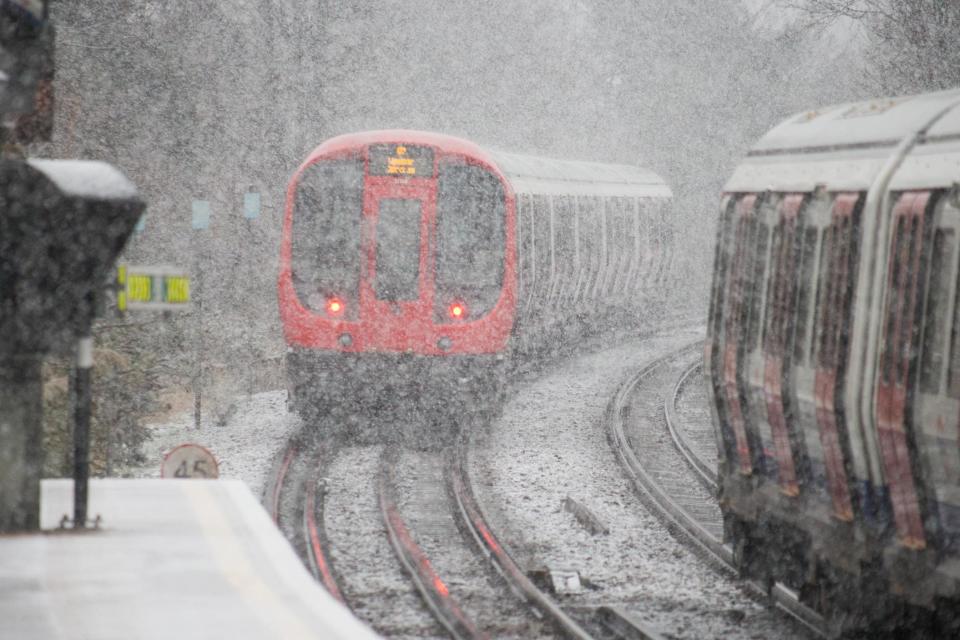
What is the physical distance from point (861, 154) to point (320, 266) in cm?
914

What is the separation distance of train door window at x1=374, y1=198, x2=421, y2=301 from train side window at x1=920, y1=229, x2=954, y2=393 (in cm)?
981

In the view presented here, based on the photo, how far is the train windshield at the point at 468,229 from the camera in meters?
16.3

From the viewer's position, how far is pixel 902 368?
6.97 m

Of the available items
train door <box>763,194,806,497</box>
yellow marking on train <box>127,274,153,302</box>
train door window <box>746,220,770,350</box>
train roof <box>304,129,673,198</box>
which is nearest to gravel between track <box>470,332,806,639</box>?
train door <box>763,194,806,497</box>

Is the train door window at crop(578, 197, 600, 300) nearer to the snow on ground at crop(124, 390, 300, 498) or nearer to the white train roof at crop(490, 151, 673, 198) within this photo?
the white train roof at crop(490, 151, 673, 198)

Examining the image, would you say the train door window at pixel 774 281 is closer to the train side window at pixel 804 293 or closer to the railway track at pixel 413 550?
the train side window at pixel 804 293

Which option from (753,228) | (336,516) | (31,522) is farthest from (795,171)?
(336,516)

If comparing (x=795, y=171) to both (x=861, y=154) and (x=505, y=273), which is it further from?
(x=505, y=273)

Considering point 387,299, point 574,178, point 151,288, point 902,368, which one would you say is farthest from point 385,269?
point 902,368

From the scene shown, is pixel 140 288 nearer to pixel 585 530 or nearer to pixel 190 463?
pixel 190 463

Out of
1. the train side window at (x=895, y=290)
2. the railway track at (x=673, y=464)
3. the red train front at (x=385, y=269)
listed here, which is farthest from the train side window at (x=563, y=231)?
the train side window at (x=895, y=290)

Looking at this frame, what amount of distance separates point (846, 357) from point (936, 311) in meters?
0.87

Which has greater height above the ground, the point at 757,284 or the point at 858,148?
the point at 858,148

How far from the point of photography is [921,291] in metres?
6.85
